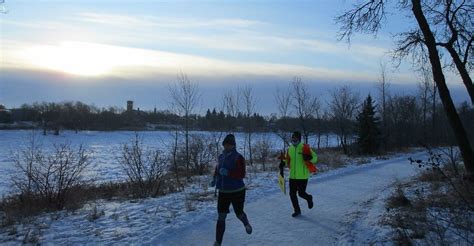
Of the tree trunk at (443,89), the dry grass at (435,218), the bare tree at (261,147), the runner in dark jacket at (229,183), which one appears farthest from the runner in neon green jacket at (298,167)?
the bare tree at (261,147)

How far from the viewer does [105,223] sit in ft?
31.8

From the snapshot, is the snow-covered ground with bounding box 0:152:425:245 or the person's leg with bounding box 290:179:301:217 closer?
the snow-covered ground with bounding box 0:152:425:245

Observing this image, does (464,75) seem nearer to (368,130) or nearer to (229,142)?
(229,142)

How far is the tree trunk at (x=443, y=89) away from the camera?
14.4 metres

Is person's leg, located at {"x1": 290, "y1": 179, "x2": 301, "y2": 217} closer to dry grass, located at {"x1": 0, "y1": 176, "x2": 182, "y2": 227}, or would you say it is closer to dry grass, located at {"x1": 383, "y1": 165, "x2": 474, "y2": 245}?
dry grass, located at {"x1": 383, "y1": 165, "x2": 474, "y2": 245}

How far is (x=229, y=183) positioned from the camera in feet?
25.4

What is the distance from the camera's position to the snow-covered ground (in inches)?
325

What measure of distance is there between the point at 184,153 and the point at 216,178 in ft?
51.9

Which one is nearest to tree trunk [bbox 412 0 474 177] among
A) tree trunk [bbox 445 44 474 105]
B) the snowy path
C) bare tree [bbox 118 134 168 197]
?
tree trunk [bbox 445 44 474 105]

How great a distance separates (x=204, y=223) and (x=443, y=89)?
9.65 meters

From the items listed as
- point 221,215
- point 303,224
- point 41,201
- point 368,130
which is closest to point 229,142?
point 221,215

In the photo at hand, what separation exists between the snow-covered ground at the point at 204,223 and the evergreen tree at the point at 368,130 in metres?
29.5

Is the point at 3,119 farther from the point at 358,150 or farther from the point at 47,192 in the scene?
the point at 47,192

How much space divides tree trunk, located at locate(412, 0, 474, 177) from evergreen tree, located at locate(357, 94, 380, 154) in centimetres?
2818
